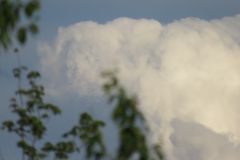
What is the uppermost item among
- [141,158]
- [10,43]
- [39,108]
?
[39,108]

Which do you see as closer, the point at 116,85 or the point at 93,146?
the point at 116,85

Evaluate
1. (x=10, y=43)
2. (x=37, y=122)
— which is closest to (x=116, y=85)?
(x=10, y=43)

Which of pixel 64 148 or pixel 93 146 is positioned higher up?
pixel 64 148

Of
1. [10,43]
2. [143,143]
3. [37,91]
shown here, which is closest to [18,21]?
[10,43]

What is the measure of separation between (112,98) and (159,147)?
8.91 feet

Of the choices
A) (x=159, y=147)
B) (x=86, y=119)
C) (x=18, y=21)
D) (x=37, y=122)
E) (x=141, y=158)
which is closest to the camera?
(x=141, y=158)

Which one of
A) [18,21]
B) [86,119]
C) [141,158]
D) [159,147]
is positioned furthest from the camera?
[86,119]

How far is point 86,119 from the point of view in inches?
1558

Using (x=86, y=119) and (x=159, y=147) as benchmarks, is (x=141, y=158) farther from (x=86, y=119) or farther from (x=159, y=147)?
(x=86, y=119)

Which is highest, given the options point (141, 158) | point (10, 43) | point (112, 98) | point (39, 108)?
point (39, 108)

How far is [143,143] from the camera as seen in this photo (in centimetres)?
2052

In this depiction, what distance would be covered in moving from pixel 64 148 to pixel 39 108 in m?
3.21

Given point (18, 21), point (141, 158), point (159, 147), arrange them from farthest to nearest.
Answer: point (18, 21), point (159, 147), point (141, 158)

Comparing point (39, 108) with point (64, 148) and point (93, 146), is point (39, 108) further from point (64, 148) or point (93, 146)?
point (93, 146)
